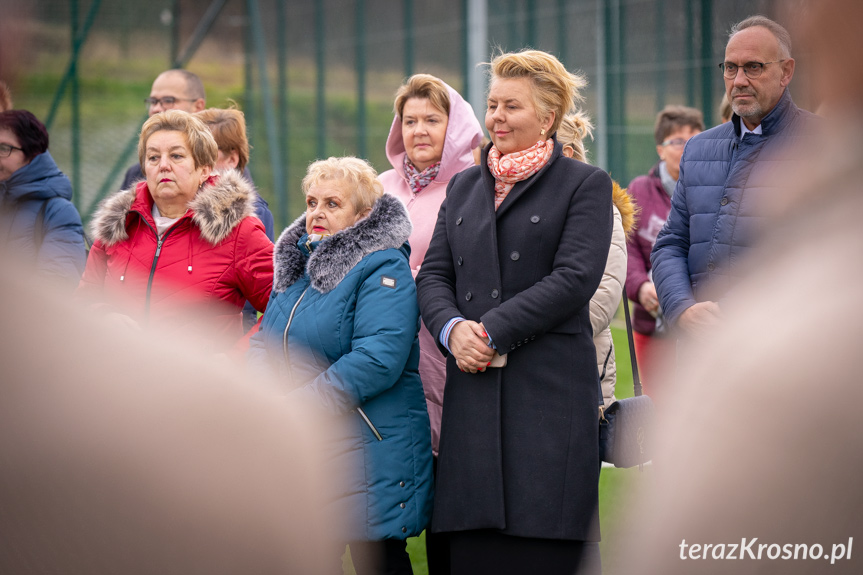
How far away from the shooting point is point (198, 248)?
3.24 meters

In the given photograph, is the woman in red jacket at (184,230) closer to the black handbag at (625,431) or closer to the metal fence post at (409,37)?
the black handbag at (625,431)

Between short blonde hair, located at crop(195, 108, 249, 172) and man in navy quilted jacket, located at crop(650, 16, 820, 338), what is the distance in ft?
7.12

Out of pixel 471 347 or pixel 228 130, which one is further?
pixel 228 130

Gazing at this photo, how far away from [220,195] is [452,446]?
133 cm

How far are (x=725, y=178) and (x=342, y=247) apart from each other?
1290 mm

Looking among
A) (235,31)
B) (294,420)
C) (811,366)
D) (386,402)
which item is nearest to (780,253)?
(811,366)

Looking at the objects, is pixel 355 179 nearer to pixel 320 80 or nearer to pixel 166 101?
pixel 166 101

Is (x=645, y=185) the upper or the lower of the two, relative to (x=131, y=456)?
upper

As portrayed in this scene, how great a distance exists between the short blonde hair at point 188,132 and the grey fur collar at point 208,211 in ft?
0.42

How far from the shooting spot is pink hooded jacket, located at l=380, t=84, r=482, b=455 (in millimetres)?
3230

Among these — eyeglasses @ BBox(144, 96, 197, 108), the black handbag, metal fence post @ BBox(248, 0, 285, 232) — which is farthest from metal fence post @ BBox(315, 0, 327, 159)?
the black handbag

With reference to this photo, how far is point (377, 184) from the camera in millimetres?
3094

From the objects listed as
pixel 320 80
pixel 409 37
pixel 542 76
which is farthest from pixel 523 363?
pixel 320 80

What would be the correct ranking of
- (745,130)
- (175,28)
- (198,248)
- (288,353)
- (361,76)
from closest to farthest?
(288,353) < (745,130) < (198,248) < (361,76) < (175,28)
